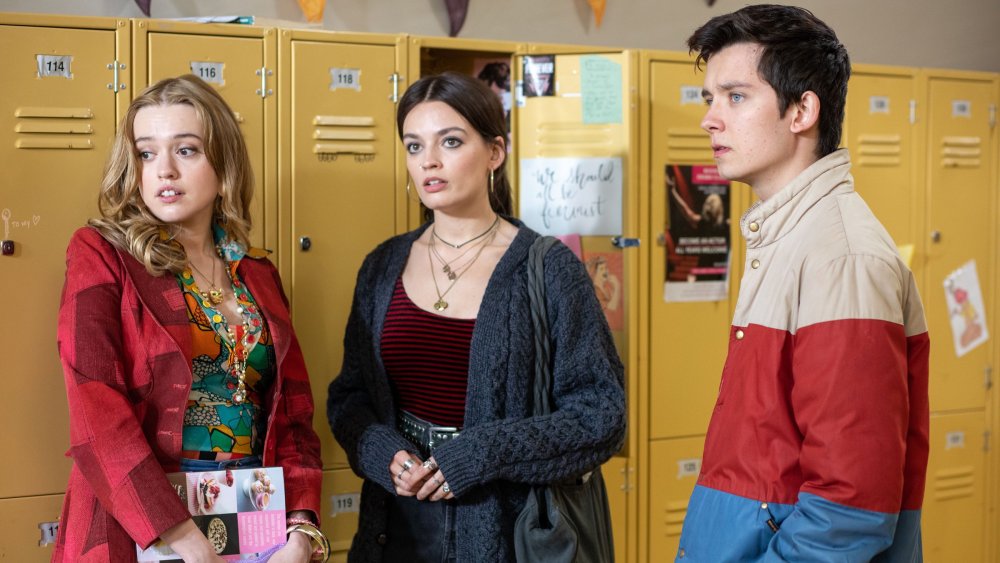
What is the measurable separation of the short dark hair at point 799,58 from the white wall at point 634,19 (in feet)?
8.30

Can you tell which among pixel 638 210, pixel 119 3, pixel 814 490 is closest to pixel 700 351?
pixel 638 210

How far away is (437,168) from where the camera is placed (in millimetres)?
2082

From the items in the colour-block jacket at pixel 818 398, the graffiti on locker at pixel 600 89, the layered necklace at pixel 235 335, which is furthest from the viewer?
the graffiti on locker at pixel 600 89

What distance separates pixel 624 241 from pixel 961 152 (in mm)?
1598

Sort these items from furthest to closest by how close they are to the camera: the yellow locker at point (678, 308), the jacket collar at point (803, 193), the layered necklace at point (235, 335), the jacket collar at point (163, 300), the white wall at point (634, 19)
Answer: the white wall at point (634, 19)
the yellow locker at point (678, 308)
the layered necklace at point (235, 335)
the jacket collar at point (163, 300)
the jacket collar at point (803, 193)

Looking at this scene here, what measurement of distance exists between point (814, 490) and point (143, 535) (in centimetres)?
121

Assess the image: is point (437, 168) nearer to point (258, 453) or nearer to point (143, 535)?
point (258, 453)

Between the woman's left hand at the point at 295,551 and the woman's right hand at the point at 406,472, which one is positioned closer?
the woman's left hand at the point at 295,551

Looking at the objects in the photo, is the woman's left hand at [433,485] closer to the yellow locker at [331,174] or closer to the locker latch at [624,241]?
the yellow locker at [331,174]

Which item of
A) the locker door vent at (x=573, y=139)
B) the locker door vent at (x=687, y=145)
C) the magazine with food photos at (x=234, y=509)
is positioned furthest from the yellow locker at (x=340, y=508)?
the locker door vent at (x=687, y=145)

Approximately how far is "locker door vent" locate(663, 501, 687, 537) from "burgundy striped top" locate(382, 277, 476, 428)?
5.12 ft

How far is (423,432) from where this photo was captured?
2.06 metres

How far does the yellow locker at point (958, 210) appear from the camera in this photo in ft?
12.1

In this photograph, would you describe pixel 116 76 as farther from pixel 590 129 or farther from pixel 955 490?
pixel 955 490
